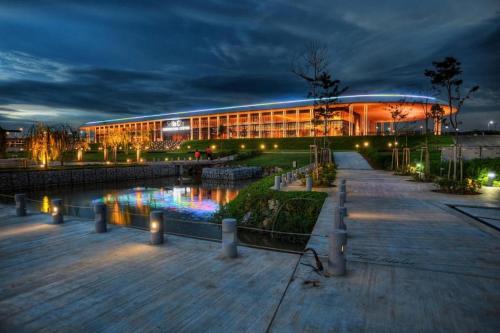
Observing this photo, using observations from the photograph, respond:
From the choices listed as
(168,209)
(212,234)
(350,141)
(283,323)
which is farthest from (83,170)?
(350,141)

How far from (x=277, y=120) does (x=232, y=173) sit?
51530 mm

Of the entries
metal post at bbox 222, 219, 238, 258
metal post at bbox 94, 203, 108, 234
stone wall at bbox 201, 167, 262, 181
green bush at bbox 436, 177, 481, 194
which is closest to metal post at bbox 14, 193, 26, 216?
metal post at bbox 94, 203, 108, 234

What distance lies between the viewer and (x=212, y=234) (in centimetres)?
1437

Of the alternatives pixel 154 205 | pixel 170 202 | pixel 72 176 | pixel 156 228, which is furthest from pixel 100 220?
pixel 72 176

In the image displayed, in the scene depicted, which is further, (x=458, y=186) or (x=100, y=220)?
(x=458, y=186)

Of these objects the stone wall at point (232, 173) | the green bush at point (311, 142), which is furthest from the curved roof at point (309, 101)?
the stone wall at point (232, 173)

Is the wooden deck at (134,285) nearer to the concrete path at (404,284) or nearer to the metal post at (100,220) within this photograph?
the concrete path at (404,284)

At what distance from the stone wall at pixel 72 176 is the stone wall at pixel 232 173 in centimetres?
832

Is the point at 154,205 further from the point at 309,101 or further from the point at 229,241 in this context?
the point at 309,101

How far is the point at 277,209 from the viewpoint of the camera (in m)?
14.4

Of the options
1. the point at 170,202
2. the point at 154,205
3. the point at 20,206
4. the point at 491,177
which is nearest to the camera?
the point at 20,206

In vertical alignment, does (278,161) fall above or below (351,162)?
above

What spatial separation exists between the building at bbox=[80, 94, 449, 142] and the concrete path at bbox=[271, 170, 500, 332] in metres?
57.4

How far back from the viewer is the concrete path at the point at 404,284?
4.60 metres
